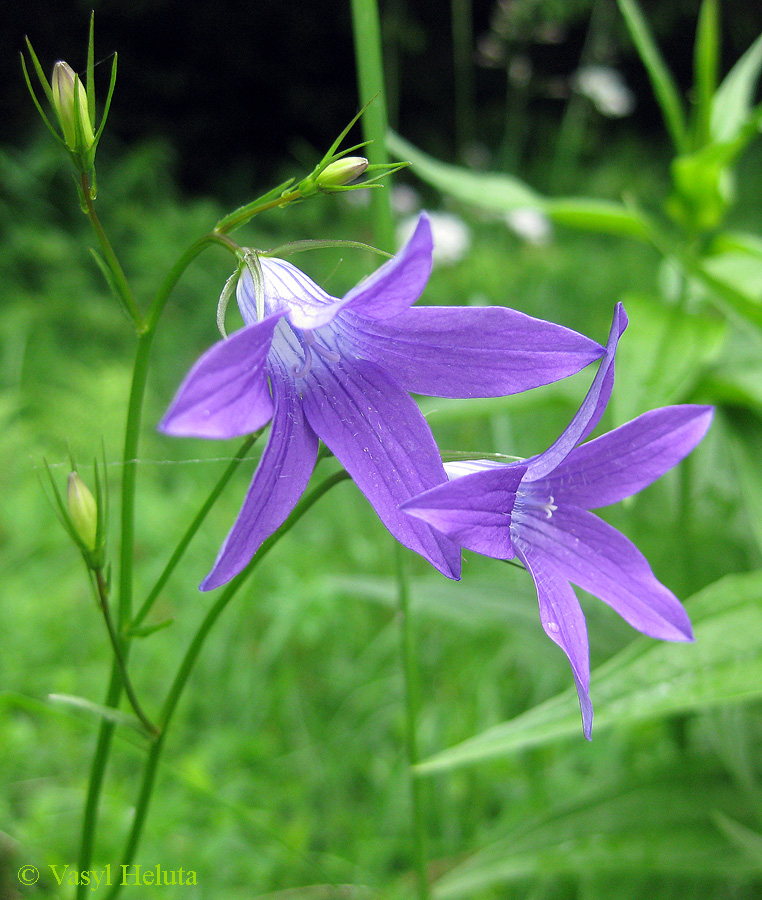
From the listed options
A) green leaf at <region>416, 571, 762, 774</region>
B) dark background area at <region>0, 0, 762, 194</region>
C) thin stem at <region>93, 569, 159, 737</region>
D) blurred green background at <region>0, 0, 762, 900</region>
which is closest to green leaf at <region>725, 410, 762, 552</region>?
blurred green background at <region>0, 0, 762, 900</region>

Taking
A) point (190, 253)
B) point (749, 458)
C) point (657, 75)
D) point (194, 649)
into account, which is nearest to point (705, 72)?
point (657, 75)

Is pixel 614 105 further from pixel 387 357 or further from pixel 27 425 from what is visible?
pixel 387 357

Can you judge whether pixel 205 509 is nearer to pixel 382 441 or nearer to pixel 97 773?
pixel 382 441

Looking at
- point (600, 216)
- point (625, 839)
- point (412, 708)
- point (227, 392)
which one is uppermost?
point (227, 392)

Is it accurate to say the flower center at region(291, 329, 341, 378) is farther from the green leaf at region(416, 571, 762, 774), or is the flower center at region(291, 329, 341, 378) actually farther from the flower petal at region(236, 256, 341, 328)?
the green leaf at region(416, 571, 762, 774)

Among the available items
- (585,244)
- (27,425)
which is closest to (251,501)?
(27,425)


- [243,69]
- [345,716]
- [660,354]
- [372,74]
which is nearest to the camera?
[372,74]

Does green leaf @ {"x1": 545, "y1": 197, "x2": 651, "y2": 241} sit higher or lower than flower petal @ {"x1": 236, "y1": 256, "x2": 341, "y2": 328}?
lower
